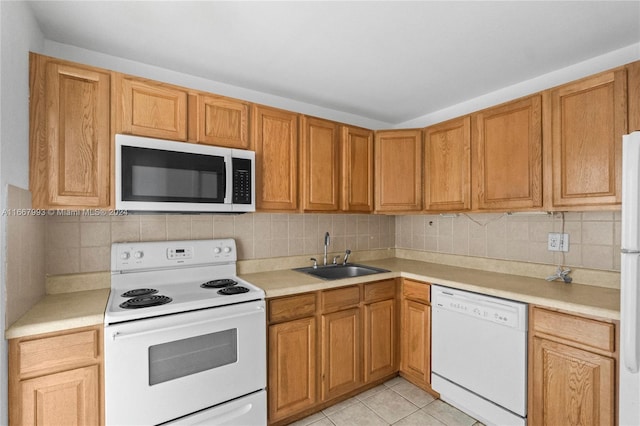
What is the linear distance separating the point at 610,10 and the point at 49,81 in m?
2.91

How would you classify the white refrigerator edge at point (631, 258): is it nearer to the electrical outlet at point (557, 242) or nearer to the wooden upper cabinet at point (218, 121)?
the electrical outlet at point (557, 242)

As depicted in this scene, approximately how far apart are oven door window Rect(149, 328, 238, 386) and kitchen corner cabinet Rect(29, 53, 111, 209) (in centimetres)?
88

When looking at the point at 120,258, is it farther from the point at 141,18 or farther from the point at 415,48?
the point at 415,48

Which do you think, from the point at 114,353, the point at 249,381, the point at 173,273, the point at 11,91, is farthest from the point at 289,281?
the point at 11,91

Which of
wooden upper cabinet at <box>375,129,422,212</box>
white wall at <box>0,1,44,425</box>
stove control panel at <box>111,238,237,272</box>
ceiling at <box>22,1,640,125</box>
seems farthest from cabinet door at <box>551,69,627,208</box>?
white wall at <box>0,1,44,425</box>

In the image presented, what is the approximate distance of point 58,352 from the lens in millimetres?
1357

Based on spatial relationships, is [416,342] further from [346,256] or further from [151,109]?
[151,109]

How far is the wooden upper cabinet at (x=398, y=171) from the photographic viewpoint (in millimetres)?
2740

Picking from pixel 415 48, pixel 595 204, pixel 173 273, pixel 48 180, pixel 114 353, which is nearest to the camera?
pixel 114 353

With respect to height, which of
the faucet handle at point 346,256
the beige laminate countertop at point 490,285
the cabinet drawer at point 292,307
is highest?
the faucet handle at point 346,256

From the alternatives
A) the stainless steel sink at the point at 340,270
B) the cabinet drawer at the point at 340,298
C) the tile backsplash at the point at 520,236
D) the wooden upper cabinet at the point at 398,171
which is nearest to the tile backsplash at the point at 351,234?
the tile backsplash at the point at 520,236

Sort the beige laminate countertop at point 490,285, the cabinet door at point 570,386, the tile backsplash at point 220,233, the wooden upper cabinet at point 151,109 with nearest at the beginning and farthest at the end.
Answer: the cabinet door at point 570,386, the beige laminate countertop at point 490,285, the wooden upper cabinet at point 151,109, the tile backsplash at point 220,233

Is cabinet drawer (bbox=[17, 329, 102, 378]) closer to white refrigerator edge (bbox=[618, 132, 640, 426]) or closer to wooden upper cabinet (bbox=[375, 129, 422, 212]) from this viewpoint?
wooden upper cabinet (bbox=[375, 129, 422, 212])

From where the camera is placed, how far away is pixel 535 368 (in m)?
1.74
